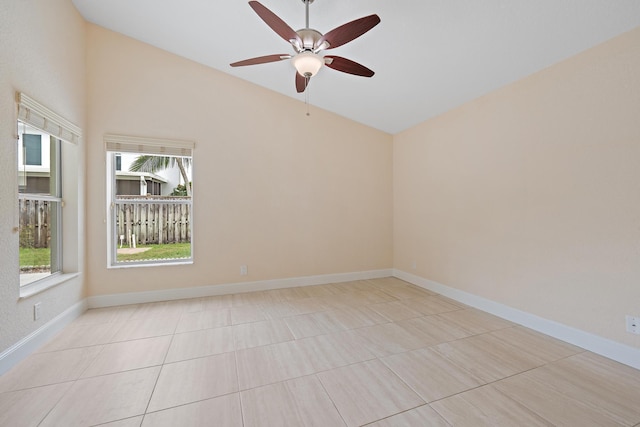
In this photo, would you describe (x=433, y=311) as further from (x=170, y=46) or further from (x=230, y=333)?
(x=170, y=46)

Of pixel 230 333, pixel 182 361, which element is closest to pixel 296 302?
pixel 230 333

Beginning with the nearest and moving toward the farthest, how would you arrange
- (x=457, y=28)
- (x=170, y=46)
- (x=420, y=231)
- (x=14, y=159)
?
(x=14, y=159), (x=457, y=28), (x=170, y=46), (x=420, y=231)

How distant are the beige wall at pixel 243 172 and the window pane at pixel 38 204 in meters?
0.34

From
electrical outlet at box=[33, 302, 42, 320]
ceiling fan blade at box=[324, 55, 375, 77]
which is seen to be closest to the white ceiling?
ceiling fan blade at box=[324, 55, 375, 77]

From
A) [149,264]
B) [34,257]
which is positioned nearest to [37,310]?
[34,257]

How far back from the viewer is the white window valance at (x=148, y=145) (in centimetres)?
305

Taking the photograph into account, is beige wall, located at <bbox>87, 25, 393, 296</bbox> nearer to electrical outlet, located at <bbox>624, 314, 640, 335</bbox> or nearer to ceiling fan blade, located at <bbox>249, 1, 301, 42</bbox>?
ceiling fan blade, located at <bbox>249, 1, 301, 42</bbox>

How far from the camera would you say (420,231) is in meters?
3.96

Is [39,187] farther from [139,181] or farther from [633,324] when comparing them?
[633,324]

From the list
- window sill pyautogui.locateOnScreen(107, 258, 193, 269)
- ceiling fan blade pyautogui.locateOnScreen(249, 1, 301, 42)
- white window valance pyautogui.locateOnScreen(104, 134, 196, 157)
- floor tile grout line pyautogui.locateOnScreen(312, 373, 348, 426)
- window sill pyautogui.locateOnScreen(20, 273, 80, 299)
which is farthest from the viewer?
window sill pyautogui.locateOnScreen(107, 258, 193, 269)

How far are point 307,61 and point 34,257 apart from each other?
3.02 m

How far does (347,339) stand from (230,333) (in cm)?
112

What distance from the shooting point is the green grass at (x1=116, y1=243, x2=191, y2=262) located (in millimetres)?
3324

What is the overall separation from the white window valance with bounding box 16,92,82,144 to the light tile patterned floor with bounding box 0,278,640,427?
6.21 feet
